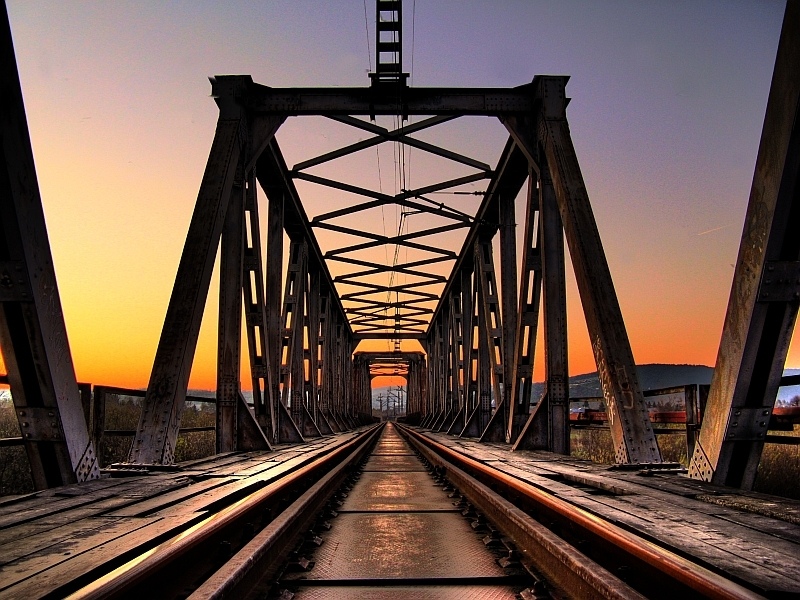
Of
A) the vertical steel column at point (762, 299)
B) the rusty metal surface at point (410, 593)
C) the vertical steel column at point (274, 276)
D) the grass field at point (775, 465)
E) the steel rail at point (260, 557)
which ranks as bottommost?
the grass field at point (775, 465)

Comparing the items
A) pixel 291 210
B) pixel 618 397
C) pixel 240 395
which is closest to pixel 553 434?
pixel 618 397

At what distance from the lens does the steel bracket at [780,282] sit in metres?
4.23

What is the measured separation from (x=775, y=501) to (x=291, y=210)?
1258 centimetres

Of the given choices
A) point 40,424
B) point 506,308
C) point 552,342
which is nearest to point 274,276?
point 506,308

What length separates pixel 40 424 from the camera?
4613 mm

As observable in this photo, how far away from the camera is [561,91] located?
8914 mm

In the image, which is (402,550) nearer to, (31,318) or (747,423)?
(747,423)

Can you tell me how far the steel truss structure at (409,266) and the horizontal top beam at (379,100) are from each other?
0.08 feet

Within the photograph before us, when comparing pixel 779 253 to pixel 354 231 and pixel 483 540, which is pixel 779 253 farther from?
pixel 354 231

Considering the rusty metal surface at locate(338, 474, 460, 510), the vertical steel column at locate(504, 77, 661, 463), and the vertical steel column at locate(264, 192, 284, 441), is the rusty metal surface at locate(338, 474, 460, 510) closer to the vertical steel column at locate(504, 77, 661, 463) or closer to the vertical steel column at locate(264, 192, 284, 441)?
the vertical steel column at locate(504, 77, 661, 463)

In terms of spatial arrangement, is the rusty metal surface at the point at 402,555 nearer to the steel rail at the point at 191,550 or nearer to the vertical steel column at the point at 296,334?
the steel rail at the point at 191,550

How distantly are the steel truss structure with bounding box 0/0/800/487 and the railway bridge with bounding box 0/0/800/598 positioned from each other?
0.08 feet

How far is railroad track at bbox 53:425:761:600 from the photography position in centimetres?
229

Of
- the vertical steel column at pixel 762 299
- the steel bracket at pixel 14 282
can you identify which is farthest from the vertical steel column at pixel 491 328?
the steel bracket at pixel 14 282
